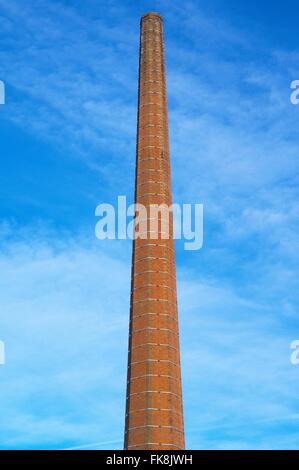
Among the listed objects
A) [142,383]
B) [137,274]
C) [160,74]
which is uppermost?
[160,74]

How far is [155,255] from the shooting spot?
34188 millimetres

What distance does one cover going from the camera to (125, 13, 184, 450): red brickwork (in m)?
30.8

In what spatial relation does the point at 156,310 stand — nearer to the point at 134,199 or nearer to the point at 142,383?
the point at 142,383

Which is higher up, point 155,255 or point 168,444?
point 155,255

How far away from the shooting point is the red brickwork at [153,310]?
3081 cm

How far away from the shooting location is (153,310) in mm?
32812

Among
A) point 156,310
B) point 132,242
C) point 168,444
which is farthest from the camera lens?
point 132,242
